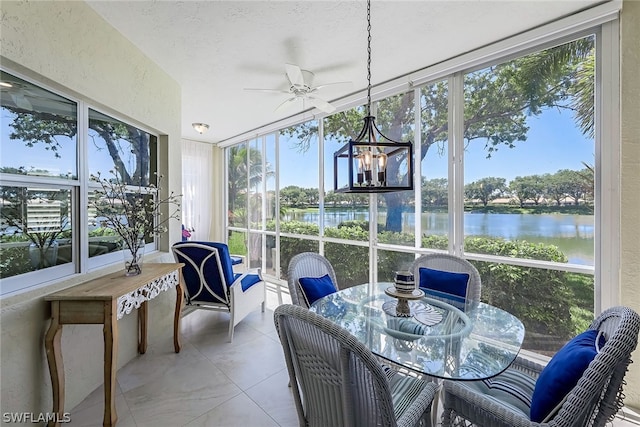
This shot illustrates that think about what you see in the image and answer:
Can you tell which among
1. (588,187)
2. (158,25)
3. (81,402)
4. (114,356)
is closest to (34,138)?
(158,25)

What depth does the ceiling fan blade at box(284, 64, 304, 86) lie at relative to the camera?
2.33 metres

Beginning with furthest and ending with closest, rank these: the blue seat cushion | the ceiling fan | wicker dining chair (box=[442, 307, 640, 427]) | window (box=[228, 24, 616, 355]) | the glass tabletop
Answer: the blue seat cushion → the ceiling fan → window (box=[228, 24, 616, 355]) → the glass tabletop → wicker dining chair (box=[442, 307, 640, 427])

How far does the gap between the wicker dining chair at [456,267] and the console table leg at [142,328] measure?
2.54 meters

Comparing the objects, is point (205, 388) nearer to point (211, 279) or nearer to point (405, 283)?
point (211, 279)

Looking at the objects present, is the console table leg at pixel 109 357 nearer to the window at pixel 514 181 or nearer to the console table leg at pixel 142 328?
the console table leg at pixel 142 328

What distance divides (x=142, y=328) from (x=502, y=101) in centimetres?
399

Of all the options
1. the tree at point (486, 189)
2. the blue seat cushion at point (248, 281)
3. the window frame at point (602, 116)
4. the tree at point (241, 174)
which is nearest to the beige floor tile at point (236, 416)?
the blue seat cushion at point (248, 281)

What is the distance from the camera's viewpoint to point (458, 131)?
2715 millimetres

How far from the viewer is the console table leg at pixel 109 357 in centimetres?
165

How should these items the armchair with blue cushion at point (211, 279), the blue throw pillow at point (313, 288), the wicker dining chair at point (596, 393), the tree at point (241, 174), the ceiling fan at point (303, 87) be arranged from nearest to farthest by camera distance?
the wicker dining chair at point (596, 393)
the blue throw pillow at point (313, 288)
the ceiling fan at point (303, 87)
the armchair with blue cushion at point (211, 279)
the tree at point (241, 174)

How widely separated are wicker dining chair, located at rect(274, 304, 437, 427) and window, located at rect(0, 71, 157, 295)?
1.74 m

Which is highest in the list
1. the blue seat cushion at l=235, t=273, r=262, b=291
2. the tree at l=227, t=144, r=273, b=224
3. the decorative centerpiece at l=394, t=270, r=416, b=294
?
the tree at l=227, t=144, r=273, b=224

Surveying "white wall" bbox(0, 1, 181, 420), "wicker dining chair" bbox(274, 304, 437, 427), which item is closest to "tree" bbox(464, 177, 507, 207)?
"wicker dining chair" bbox(274, 304, 437, 427)

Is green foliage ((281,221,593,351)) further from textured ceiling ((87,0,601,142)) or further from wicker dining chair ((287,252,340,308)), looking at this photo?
textured ceiling ((87,0,601,142))
